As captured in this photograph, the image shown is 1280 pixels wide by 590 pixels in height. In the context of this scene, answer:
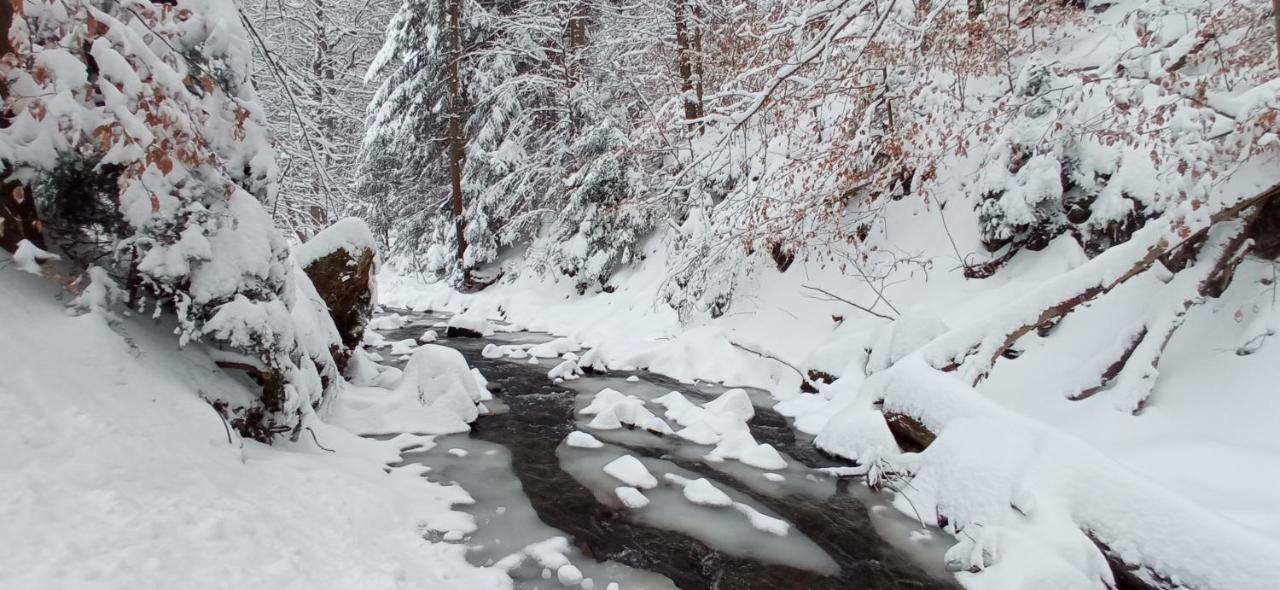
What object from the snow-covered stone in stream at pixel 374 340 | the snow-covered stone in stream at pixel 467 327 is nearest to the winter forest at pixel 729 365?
the snow-covered stone in stream at pixel 374 340

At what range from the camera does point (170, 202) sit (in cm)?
304

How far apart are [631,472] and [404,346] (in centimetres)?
645

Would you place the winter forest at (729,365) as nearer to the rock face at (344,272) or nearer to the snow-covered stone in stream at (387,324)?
the rock face at (344,272)

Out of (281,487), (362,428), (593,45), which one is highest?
(593,45)

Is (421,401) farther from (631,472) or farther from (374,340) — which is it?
(374,340)

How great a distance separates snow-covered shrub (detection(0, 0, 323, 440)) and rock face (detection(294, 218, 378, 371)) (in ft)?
6.88

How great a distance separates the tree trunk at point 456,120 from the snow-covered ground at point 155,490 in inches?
488

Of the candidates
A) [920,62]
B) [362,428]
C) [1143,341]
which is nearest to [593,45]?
[920,62]

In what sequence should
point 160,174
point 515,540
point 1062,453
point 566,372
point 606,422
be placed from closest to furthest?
point 160,174
point 1062,453
point 515,540
point 606,422
point 566,372

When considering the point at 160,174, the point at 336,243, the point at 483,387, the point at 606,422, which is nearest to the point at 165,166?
the point at 160,174

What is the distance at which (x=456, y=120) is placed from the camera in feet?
48.6

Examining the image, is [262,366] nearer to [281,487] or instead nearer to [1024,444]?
[281,487]

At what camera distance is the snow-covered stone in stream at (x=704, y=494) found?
4113 millimetres

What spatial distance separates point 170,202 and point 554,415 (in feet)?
12.7
